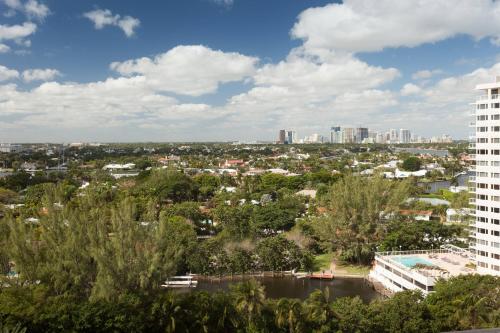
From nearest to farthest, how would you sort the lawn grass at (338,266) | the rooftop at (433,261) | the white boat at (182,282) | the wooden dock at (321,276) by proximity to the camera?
the rooftop at (433,261)
the white boat at (182,282)
the wooden dock at (321,276)
the lawn grass at (338,266)

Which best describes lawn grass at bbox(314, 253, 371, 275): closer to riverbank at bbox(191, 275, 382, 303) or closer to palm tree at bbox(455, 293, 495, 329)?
riverbank at bbox(191, 275, 382, 303)

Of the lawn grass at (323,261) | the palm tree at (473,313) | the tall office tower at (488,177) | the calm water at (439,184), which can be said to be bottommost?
the lawn grass at (323,261)

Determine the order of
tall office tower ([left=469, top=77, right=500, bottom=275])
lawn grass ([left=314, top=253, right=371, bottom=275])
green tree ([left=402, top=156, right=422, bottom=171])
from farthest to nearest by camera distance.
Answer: green tree ([left=402, top=156, right=422, bottom=171]), lawn grass ([left=314, top=253, right=371, bottom=275]), tall office tower ([left=469, top=77, right=500, bottom=275])

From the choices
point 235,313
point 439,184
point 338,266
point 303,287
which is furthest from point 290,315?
point 439,184

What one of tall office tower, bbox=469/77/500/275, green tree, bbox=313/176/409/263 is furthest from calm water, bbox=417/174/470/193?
tall office tower, bbox=469/77/500/275

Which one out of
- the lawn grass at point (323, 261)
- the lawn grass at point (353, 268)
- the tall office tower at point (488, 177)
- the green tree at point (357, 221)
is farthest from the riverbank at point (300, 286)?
the tall office tower at point (488, 177)

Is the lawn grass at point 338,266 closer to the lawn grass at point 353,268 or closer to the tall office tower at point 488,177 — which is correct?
the lawn grass at point 353,268

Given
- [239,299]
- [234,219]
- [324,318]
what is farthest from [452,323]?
[234,219]
